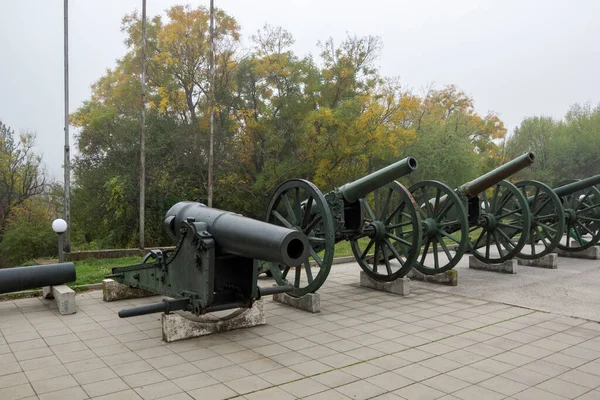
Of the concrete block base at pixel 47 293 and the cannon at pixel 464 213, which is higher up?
the cannon at pixel 464 213

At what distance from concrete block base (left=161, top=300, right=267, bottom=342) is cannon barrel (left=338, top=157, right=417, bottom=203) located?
2171 millimetres

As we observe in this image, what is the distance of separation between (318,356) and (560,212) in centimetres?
732

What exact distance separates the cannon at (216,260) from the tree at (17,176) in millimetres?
17931

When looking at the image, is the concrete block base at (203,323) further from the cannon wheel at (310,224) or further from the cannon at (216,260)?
the cannon wheel at (310,224)

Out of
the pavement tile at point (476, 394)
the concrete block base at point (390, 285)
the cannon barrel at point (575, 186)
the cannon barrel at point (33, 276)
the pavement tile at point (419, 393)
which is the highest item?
the cannon barrel at point (575, 186)

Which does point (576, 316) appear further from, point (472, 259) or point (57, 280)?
point (57, 280)

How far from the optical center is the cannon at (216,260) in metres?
4.73

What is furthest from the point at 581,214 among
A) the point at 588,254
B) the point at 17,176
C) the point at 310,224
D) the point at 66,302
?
the point at 17,176

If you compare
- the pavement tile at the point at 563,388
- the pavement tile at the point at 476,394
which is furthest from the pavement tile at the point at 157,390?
the pavement tile at the point at 563,388

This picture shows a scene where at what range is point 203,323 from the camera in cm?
566

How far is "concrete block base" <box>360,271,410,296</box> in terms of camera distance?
310 inches

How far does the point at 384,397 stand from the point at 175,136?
15.4 m

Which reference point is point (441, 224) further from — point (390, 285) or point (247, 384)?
point (247, 384)

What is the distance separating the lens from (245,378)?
4387mm
